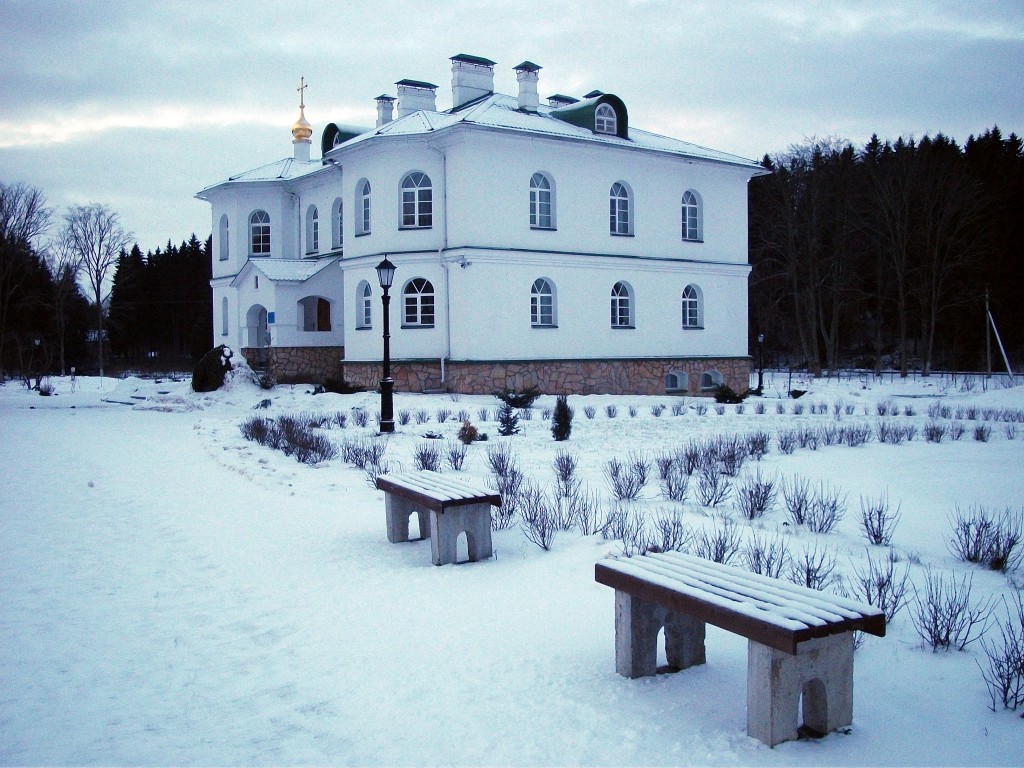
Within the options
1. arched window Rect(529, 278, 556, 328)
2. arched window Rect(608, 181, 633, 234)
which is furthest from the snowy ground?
arched window Rect(608, 181, 633, 234)

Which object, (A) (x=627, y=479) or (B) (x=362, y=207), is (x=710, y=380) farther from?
(A) (x=627, y=479)

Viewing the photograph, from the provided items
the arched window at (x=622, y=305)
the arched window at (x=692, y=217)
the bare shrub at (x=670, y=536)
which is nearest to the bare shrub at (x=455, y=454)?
the bare shrub at (x=670, y=536)

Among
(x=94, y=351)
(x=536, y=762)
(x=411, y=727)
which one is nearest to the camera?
(x=536, y=762)

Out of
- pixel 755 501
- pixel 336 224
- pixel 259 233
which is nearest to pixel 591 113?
pixel 336 224

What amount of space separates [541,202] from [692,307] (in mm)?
7138

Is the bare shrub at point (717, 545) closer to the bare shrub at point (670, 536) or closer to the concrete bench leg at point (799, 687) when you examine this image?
the bare shrub at point (670, 536)

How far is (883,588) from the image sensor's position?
5180mm

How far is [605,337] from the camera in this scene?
27.0 m

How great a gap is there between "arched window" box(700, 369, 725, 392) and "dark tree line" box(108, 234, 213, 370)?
46.4m

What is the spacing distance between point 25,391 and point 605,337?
24.7 m

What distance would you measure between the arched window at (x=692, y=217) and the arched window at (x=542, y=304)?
616cm

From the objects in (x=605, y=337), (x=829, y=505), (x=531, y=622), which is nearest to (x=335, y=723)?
(x=531, y=622)

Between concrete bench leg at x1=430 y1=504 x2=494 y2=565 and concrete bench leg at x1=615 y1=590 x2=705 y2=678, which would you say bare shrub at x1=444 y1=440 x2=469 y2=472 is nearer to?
concrete bench leg at x1=430 y1=504 x2=494 y2=565

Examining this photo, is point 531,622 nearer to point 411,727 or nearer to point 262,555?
point 411,727
